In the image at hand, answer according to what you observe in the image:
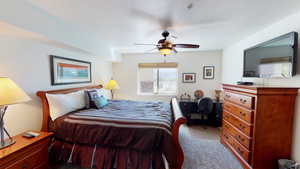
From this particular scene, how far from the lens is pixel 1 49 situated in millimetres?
1825

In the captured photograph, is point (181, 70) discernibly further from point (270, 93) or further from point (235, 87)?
point (270, 93)

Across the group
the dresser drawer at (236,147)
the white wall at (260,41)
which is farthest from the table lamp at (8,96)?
the white wall at (260,41)

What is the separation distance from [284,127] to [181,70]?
3.13 meters

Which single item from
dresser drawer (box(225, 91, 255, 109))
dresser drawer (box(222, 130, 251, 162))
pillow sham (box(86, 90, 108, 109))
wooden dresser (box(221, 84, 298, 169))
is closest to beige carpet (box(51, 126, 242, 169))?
dresser drawer (box(222, 130, 251, 162))

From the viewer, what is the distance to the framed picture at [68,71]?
2588 mm

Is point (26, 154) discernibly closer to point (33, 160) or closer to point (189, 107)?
point (33, 160)

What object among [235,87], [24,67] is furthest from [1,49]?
[235,87]

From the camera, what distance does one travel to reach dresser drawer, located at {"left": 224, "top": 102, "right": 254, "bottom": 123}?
193cm

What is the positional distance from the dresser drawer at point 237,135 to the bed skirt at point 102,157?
1343 millimetres

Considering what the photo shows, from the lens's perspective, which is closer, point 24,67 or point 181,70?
point 24,67

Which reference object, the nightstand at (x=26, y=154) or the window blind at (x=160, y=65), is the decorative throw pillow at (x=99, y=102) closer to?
the nightstand at (x=26, y=154)

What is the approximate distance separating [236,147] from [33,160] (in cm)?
312

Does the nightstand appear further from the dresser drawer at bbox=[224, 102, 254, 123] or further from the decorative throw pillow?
the dresser drawer at bbox=[224, 102, 254, 123]

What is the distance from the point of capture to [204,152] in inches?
100
